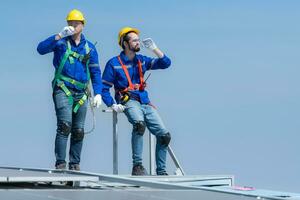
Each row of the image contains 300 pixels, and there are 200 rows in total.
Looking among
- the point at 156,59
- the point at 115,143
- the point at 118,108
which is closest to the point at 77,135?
the point at 118,108

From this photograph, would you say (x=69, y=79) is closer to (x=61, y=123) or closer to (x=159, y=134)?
(x=61, y=123)

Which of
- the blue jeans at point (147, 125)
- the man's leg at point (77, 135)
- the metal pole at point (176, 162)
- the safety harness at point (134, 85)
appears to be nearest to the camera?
the man's leg at point (77, 135)

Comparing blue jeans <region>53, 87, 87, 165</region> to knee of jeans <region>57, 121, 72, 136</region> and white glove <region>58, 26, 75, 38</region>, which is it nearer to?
knee of jeans <region>57, 121, 72, 136</region>

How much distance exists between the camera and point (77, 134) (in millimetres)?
8430

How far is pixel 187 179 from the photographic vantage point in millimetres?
8672

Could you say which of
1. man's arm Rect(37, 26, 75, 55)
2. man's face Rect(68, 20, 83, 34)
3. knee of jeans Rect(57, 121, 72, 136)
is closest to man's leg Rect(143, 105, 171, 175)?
knee of jeans Rect(57, 121, 72, 136)

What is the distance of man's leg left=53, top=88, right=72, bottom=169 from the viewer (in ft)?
26.9

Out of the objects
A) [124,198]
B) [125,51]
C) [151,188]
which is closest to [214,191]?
[151,188]

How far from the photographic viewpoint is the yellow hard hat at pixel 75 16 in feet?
27.8

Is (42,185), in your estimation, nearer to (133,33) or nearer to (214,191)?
(214,191)

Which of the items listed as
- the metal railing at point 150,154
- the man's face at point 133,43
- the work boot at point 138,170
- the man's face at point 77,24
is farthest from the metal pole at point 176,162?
the man's face at point 77,24

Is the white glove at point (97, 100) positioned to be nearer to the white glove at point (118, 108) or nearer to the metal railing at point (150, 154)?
the white glove at point (118, 108)

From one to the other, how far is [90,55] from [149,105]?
3.26ft

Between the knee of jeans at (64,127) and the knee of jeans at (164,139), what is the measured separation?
51.3 inches
